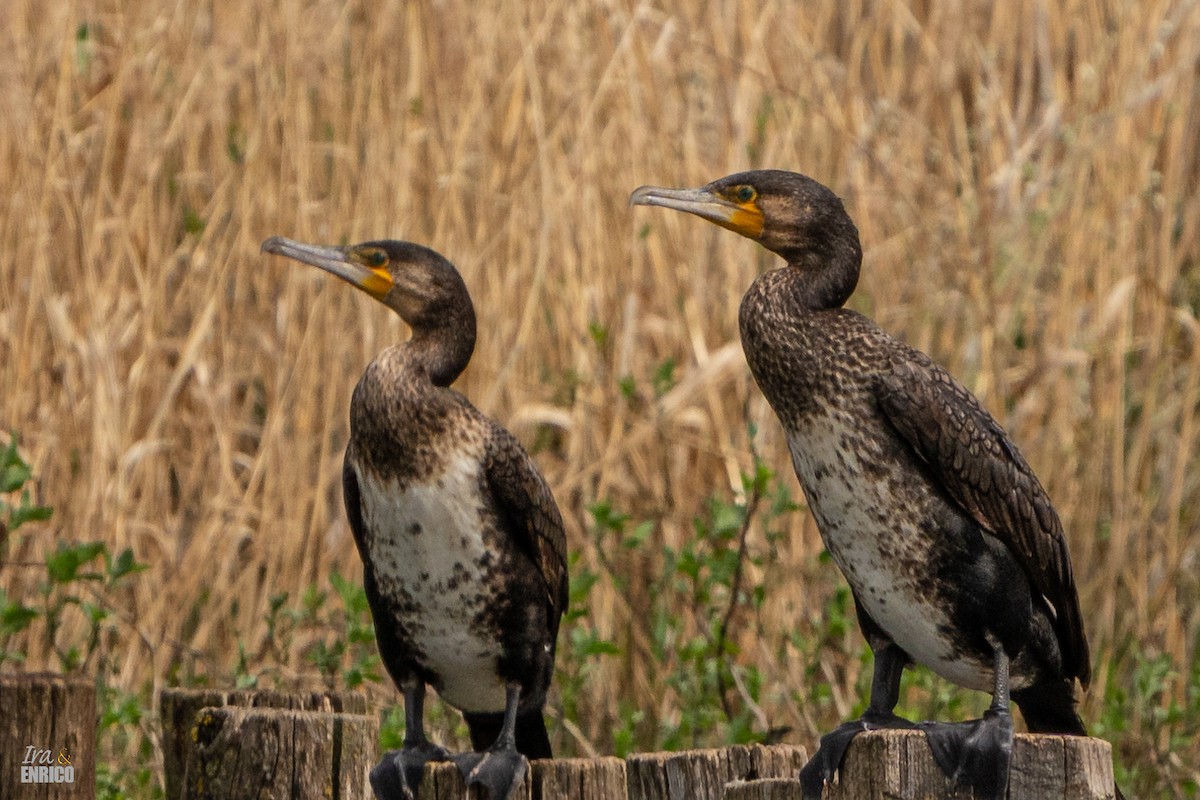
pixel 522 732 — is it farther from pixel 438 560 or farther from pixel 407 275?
pixel 407 275

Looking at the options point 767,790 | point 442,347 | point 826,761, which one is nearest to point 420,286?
point 442,347

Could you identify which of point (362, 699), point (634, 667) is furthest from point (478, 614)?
point (634, 667)

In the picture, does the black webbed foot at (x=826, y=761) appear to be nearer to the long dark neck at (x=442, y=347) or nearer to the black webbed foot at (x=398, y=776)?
the black webbed foot at (x=398, y=776)

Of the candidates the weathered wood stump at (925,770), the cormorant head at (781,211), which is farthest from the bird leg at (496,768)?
the cormorant head at (781,211)

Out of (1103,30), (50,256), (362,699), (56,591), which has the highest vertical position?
(1103,30)

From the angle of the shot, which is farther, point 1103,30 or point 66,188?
point 1103,30

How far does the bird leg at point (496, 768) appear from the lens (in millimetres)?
3031

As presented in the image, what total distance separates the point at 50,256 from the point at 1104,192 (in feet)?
11.3

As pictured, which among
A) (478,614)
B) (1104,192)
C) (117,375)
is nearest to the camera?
(478,614)

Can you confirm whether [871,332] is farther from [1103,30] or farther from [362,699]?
[1103,30]

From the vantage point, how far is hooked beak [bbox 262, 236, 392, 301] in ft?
12.4

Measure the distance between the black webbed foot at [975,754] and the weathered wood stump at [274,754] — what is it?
919 millimetres

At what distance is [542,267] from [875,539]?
8.33 feet

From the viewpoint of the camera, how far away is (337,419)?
551cm
